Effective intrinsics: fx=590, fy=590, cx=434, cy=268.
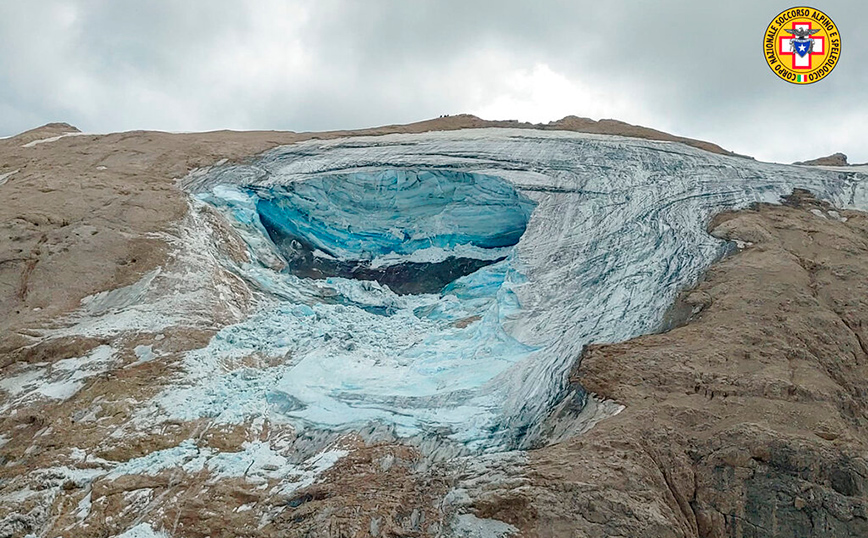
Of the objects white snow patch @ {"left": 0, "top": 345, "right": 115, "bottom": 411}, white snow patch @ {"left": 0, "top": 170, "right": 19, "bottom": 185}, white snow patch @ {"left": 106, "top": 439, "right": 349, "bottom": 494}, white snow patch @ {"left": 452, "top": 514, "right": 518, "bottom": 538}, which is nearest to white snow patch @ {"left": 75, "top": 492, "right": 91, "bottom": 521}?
white snow patch @ {"left": 106, "top": 439, "right": 349, "bottom": 494}

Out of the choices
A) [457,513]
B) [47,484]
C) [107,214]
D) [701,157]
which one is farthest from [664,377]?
[107,214]

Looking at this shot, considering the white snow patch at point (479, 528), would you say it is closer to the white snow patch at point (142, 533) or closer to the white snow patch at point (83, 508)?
the white snow patch at point (142, 533)

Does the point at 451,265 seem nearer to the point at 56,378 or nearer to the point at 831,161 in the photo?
the point at 56,378

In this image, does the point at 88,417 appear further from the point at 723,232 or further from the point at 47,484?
the point at 723,232

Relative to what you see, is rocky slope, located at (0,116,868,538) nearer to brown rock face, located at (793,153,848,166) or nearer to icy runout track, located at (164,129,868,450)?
icy runout track, located at (164,129,868,450)

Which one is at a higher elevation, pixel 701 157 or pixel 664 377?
pixel 701 157

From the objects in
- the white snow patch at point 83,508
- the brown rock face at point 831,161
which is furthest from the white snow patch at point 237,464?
the brown rock face at point 831,161
